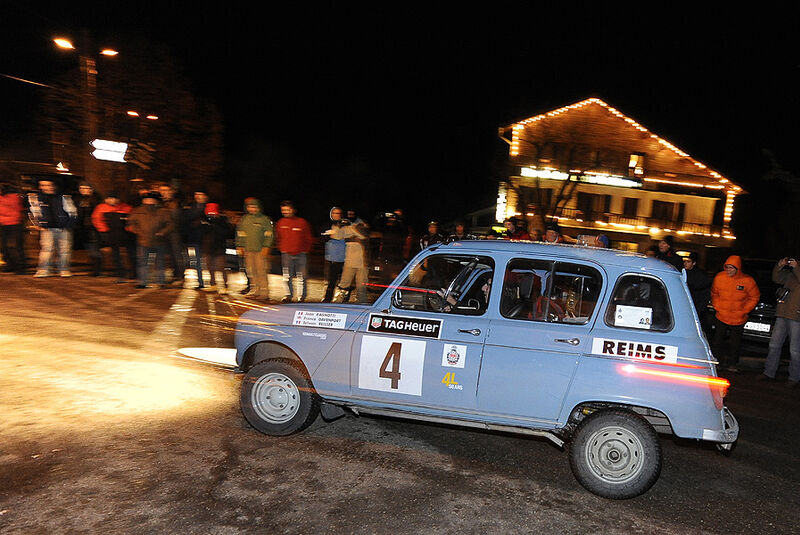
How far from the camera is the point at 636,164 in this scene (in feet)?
122

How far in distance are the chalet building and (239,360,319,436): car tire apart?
2961 centimetres

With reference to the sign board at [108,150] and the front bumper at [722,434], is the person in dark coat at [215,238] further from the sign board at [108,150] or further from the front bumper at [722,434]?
the front bumper at [722,434]

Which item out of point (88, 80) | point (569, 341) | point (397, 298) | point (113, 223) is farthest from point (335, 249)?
point (88, 80)

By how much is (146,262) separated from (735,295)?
10.8 m

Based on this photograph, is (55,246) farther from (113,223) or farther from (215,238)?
(215,238)

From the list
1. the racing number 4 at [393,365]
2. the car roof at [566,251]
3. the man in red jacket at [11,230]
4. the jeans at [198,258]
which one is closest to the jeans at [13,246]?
the man in red jacket at [11,230]

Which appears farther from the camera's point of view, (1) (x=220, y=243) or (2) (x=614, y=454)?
(1) (x=220, y=243)

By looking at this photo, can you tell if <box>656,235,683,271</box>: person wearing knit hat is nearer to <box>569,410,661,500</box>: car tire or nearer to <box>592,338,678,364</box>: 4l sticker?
<box>592,338,678,364</box>: 4l sticker

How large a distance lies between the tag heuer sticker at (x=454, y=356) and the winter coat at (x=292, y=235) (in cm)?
726

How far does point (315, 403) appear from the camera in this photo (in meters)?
5.35

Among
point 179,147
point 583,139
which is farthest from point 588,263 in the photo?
point 583,139

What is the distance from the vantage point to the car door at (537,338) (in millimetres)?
4633

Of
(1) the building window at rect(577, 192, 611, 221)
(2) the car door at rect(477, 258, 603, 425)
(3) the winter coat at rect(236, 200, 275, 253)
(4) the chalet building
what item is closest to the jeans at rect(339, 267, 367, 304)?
(3) the winter coat at rect(236, 200, 275, 253)

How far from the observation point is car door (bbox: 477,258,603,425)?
4.63 m
